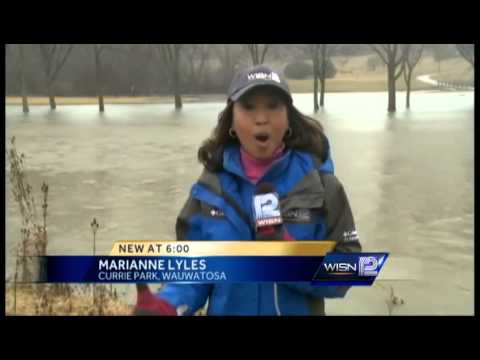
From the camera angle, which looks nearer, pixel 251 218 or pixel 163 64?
pixel 251 218

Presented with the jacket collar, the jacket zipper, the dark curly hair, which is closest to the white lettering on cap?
the dark curly hair

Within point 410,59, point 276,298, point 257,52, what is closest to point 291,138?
point 257,52

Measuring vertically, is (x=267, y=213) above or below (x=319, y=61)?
below

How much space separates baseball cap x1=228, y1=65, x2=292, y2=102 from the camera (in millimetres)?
3342

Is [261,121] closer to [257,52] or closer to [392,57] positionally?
[257,52]

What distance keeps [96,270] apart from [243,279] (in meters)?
0.86

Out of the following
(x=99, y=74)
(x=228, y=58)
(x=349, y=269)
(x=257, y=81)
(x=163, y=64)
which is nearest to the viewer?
(x=257, y=81)

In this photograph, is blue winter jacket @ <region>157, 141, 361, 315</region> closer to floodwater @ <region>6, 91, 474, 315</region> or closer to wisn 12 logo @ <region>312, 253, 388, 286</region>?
wisn 12 logo @ <region>312, 253, 388, 286</region>

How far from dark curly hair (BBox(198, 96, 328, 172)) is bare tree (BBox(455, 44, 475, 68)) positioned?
1010mm

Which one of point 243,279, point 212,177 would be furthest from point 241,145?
point 243,279

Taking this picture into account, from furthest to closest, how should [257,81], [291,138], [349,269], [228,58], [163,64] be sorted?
[163,64] → [228,58] → [349,269] → [291,138] → [257,81]

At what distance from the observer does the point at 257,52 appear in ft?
12.4

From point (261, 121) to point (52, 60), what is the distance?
1510mm

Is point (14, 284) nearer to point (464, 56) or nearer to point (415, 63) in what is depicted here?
point (415, 63)
